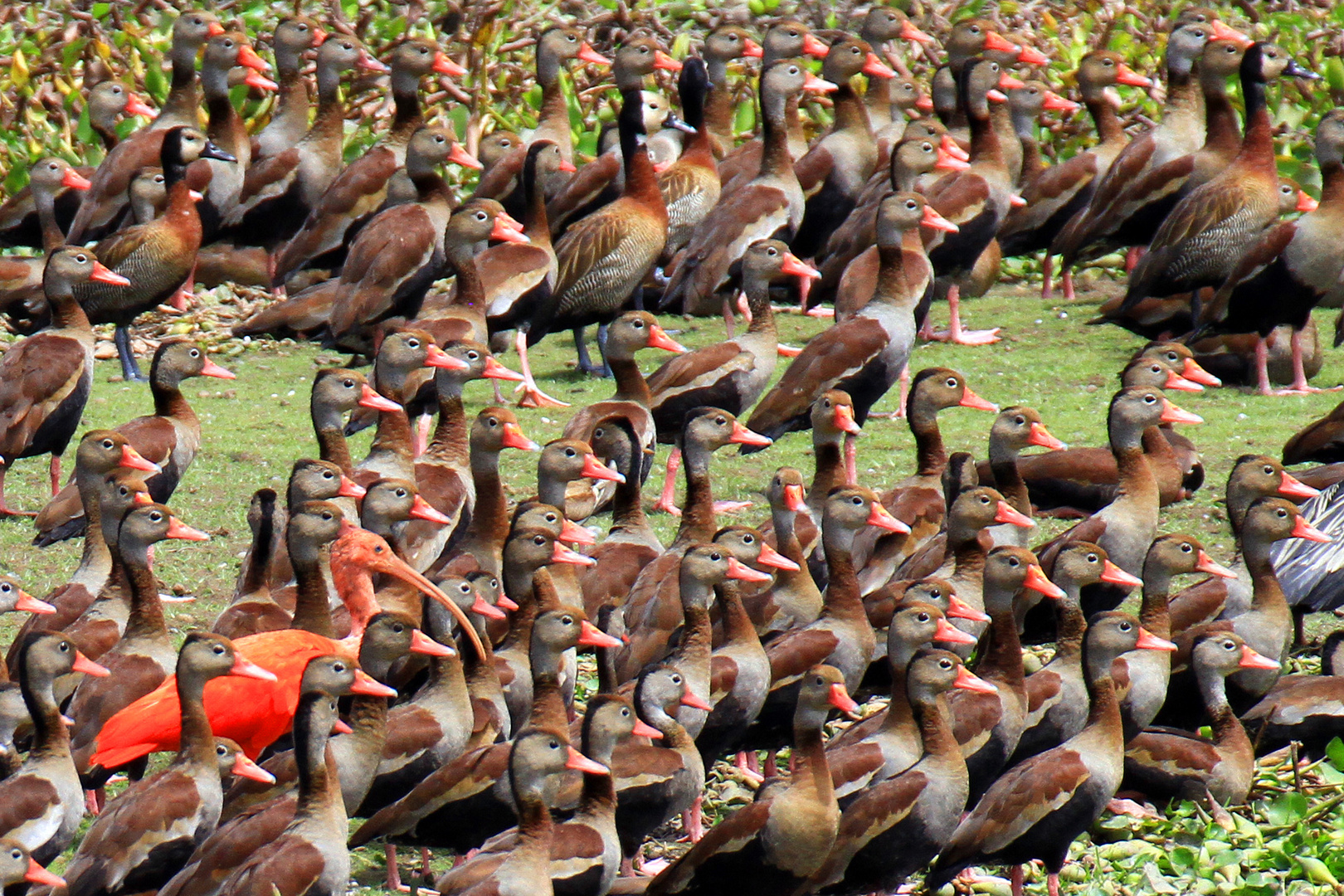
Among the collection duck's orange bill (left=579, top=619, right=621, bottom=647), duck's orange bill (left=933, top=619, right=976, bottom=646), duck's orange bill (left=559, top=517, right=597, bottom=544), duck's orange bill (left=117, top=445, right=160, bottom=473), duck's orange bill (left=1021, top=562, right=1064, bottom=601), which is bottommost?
duck's orange bill (left=117, top=445, right=160, bottom=473)

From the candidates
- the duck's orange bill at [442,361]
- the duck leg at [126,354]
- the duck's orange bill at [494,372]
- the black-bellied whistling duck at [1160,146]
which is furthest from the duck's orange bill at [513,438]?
the black-bellied whistling duck at [1160,146]

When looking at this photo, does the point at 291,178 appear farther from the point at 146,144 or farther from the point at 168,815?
the point at 168,815

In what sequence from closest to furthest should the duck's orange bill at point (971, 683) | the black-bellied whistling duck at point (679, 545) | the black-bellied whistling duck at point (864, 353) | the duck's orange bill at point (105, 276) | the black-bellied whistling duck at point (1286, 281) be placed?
the duck's orange bill at point (971, 683)
the black-bellied whistling duck at point (679, 545)
the black-bellied whistling duck at point (864, 353)
the duck's orange bill at point (105, 276)
the black-bellied whistling duck at point (1286, 281)

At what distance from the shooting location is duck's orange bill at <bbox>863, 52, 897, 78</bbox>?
517 inches

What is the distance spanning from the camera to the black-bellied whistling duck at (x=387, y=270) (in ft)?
34.6

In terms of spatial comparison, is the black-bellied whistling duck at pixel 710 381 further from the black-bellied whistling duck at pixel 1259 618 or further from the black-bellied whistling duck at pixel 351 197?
the black-bellied whistling duck at pixel 351 197

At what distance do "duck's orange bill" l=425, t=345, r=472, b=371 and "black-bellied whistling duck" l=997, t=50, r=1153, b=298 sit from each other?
4.36 meters

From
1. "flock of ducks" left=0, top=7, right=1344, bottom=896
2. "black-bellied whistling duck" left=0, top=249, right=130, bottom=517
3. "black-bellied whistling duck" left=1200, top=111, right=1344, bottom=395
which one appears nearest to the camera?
"flock of ducks" left=0, top=7, right=1344, bottom=896

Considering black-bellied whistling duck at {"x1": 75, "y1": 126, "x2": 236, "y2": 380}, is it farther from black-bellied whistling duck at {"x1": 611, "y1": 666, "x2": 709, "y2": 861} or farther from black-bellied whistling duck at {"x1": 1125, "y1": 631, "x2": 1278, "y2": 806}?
black-bellied whistling duck at {"x1": 1125, "y1": 631, "x2": 1278, "y2": 806}

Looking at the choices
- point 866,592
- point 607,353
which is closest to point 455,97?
point 607,353

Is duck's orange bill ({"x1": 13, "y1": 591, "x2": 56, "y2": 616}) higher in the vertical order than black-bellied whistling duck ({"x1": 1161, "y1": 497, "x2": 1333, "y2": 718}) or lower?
lower

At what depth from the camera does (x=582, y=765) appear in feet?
18.4

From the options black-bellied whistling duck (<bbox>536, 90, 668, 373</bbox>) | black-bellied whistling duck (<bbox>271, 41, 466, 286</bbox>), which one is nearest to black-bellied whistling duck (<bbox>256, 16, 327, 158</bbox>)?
black-bellied whistling duck (<bbox>271, 41, 466, 286</bbox>)

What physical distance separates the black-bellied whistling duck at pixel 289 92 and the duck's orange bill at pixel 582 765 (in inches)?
317
